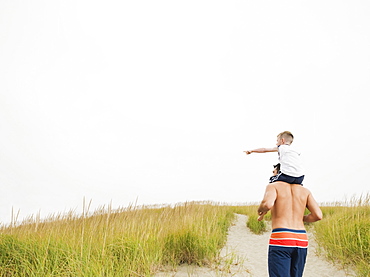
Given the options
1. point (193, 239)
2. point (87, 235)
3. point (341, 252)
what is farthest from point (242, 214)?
point (87, 235)

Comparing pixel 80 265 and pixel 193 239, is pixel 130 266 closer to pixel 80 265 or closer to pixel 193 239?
pixel 80 265

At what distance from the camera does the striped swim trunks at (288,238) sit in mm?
2475

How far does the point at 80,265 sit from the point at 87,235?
→ 3.03 ft

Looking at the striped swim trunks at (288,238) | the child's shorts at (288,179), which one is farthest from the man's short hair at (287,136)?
the striped swim trunks at (288,238)

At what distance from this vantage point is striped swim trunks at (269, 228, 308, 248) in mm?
2475

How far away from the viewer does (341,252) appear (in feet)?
16.3

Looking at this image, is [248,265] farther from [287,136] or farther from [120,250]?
[287,136]

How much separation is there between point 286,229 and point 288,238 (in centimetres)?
8

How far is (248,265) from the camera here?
5.17 meters

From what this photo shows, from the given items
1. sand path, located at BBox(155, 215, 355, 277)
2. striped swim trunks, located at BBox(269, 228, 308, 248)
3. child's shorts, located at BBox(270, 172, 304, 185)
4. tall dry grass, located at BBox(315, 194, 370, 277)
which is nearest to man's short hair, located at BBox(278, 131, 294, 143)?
child's shorts, located at BBox(270, 172, 304, 185)

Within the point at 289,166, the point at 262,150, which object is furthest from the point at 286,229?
the point at 262,150

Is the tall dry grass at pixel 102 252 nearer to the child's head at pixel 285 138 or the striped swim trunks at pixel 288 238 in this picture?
the striped swim trunks at pixel 288 238

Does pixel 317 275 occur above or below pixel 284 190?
below

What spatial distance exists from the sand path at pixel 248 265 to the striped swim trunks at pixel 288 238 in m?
1.64
